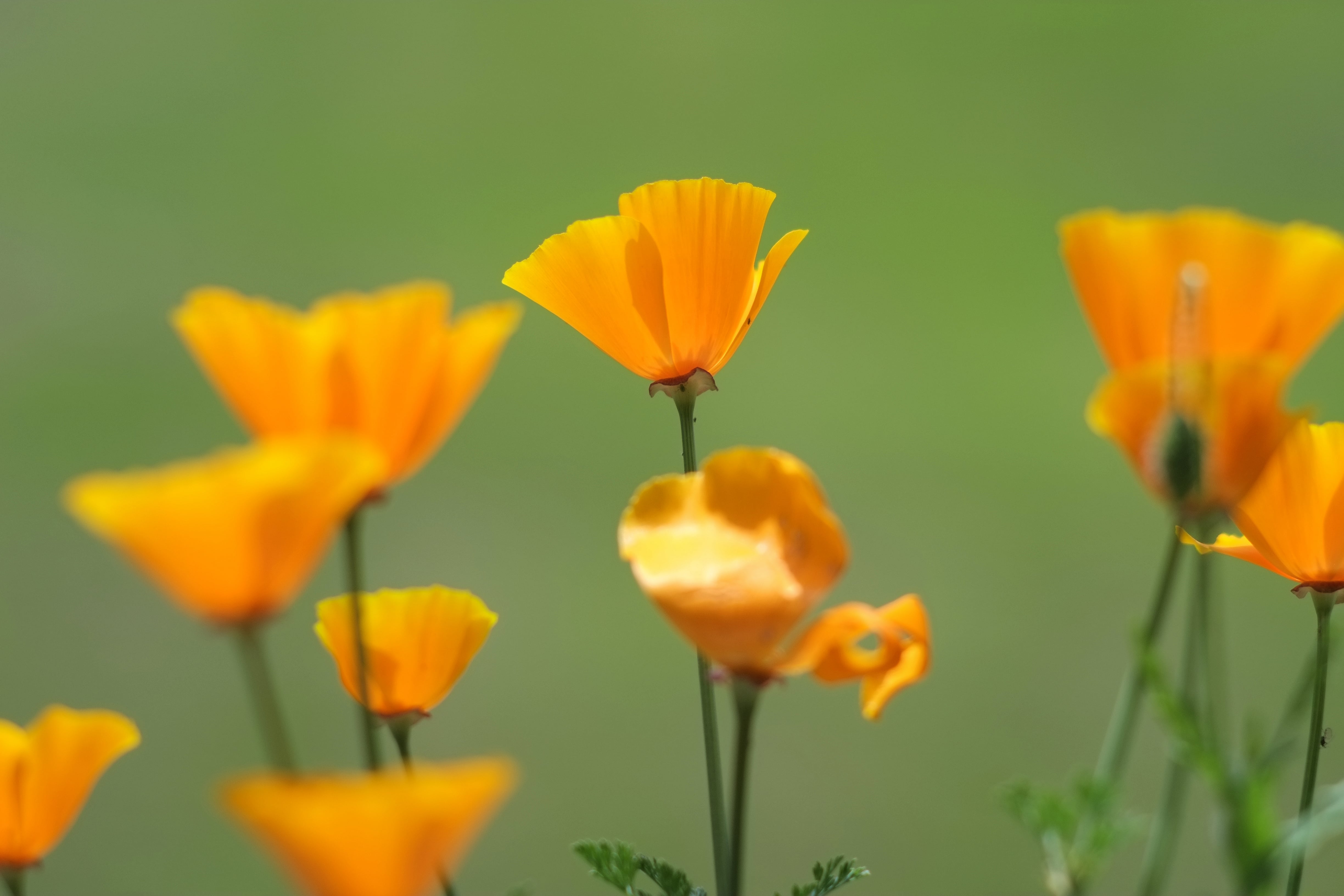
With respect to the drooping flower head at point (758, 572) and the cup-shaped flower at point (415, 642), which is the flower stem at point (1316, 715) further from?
the cup-shaped flower at point (415, 642)

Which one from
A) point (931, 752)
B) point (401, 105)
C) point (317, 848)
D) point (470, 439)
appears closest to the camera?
point (317, 848)

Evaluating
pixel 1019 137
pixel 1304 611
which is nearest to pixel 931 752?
pixel 1304 611

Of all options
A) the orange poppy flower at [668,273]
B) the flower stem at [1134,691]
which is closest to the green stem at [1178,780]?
the flower stem at [1134,691]

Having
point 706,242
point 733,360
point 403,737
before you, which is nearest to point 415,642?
point 403,737

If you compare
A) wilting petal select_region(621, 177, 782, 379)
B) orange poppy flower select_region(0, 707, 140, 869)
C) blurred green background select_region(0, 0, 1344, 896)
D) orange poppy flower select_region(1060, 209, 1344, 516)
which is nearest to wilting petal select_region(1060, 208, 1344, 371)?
orange poppy flower select_region(1060, 209, 1344, 516)

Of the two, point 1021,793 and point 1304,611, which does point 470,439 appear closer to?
point 1304,611
